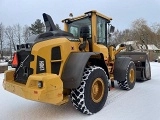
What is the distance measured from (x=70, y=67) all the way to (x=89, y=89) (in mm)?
565

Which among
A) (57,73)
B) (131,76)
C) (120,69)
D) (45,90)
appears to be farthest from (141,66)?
(45,90)

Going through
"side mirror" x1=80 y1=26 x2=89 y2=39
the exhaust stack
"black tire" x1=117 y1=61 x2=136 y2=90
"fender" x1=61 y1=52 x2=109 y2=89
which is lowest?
"black tire" x1=117 y1=61 x2=136 y2=90

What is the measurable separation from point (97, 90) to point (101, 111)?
44cm

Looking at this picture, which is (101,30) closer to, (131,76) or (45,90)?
(131,76)

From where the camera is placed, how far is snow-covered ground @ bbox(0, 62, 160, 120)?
145 inches

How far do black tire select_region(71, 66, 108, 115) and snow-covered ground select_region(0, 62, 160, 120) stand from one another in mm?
165

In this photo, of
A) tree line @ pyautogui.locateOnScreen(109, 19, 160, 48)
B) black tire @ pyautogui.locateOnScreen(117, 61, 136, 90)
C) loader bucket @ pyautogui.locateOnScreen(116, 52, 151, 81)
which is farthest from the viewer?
tree line @ pyautogui.locateOnScreen(109, 19, 160, 48)

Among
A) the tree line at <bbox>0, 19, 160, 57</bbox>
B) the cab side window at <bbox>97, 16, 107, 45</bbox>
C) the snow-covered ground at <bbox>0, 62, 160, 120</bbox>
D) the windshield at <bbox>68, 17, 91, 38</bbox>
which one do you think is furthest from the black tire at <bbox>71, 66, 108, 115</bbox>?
the tree line at <bbox>0, 19, 160, 57</bbox>

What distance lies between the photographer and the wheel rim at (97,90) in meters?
3.96

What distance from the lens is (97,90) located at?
4.11 meters

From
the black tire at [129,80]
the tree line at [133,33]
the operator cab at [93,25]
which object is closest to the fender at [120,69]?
the black tire at [129,80]

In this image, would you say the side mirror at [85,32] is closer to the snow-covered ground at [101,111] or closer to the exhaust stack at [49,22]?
the exhaust stack at [49,22]

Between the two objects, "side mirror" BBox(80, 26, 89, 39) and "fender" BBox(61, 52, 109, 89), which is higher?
"side mirror" BBox(80, 26, 89, 39)

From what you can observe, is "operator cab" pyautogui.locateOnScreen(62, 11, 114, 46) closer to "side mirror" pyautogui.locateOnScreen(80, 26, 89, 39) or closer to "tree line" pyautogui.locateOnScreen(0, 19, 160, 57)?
"side mirror" pyautogui.locateOnScreen(80, 26, 89, 39)
